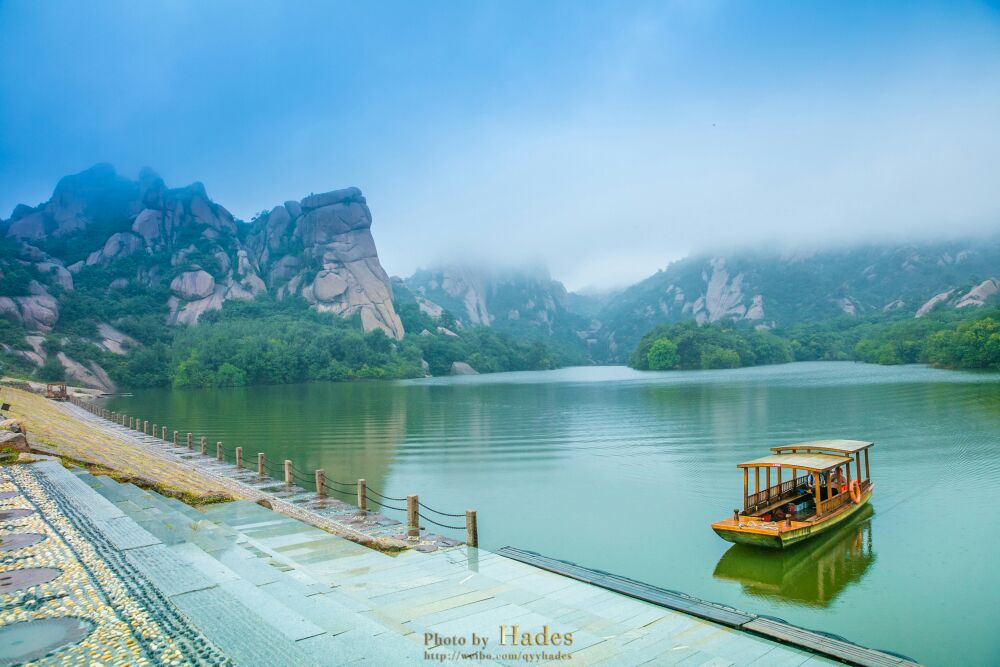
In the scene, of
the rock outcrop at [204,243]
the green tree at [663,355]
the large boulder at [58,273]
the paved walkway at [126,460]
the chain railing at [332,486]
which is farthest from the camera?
the rock outcrop at [204,243]

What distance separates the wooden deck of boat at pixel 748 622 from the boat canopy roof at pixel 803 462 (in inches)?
218

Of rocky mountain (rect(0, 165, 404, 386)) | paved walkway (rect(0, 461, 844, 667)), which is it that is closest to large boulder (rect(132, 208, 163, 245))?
rocky mountain (rect(0, 165, 404, 386))

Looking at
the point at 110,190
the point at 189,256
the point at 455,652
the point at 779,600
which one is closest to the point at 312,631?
the point at 455,652

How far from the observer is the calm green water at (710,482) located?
9.33 meters

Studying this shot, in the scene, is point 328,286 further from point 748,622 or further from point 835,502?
point 748,622

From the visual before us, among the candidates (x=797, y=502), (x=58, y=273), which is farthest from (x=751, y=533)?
(x=58, y=273)

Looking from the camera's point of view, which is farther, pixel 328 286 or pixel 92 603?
pixel 328 286

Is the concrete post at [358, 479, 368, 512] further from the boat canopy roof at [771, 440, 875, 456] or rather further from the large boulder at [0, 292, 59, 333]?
the large boulder at [0, 292, 59, 333]

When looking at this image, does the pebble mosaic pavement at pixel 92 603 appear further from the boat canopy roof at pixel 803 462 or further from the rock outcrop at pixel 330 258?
the rock outcrop at pixel 330 258

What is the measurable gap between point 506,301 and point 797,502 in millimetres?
163944

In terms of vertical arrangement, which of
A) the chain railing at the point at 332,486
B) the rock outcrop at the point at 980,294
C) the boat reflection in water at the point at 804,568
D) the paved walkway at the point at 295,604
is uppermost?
the rock outcrop at the point at 980,294

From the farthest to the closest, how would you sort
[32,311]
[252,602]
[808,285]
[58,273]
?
[808,285] < [58,273] < [32,311] < [252,602]

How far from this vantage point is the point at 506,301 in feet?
580

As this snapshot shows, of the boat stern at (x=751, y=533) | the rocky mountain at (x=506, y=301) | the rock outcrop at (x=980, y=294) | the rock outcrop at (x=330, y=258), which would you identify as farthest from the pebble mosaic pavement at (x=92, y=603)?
the rocky mountain at (x=506, y=301)
